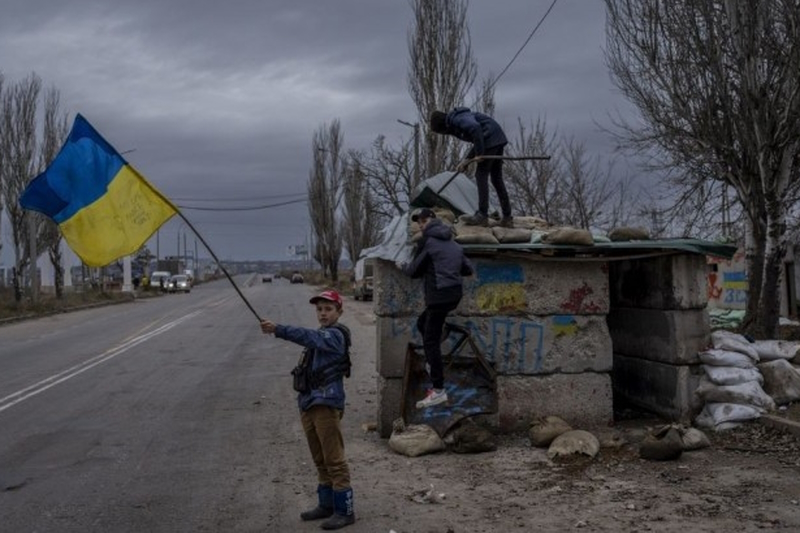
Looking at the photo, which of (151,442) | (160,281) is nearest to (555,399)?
(151,442)

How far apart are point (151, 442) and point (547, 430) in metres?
4.14

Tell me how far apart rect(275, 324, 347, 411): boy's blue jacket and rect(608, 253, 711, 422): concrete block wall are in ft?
14.7

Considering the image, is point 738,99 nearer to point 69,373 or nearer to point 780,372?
point 780,372

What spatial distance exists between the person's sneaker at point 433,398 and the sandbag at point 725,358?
2.83 metres

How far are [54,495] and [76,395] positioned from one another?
587cm

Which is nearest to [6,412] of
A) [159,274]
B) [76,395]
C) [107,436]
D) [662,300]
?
[76,395]

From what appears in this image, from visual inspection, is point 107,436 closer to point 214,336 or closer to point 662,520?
point 662,520

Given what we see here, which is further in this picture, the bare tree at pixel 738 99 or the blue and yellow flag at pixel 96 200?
the bare tree at pixel 738 99

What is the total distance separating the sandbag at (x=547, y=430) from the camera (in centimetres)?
801

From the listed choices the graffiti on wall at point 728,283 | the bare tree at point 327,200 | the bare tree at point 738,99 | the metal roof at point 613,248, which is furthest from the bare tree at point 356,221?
the metal roof at point 613,248

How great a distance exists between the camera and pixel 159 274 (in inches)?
3174

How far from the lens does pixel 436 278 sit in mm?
7680

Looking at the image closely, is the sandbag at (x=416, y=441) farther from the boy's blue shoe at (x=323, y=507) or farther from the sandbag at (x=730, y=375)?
the sandbag at (x=730, y=375)

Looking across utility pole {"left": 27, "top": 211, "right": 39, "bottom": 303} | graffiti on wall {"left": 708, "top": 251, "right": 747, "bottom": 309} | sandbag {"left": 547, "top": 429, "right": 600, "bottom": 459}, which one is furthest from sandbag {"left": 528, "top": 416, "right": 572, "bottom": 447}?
utility pole {"left": 27, "top": 211, "right": 39, "bottom": 303}
